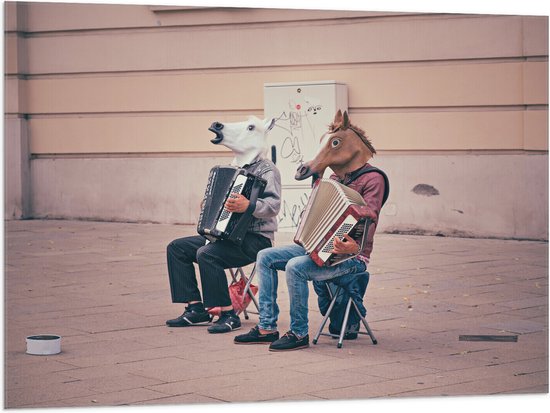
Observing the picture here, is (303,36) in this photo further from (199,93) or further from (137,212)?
(137,212)

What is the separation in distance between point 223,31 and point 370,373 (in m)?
6.62

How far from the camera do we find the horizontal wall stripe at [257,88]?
1134 cm

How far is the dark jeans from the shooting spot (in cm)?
761

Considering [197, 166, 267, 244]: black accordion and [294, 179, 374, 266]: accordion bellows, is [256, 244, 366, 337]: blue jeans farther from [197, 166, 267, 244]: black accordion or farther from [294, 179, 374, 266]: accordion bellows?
[197, 166, 267, 244]: black accordion

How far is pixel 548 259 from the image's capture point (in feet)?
33.8

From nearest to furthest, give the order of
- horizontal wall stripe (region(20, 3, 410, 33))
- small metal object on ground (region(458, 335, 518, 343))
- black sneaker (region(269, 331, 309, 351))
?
black sneaker (region(269, 331, 309, 351)) < small metal object on ground (region(458, 335, 518, 343)) < horizontal wall stripe (region(20, 3, 410, 33))

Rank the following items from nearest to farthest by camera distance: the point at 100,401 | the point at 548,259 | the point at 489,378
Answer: the point at 100,401 → the point at 489,378 → the point at 548,259

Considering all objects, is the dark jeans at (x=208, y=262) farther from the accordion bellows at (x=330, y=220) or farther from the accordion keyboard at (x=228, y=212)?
the accordion bellows at (x=330, y=220)

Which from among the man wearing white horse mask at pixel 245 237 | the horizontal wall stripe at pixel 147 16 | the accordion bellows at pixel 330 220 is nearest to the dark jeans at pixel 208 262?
the man wearing white horse mask at pixel 245 237

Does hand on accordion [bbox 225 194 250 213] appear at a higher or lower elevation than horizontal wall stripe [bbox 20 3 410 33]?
lower

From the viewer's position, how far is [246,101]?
12547mm

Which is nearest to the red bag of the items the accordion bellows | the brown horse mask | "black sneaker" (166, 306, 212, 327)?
"black sneaker" (166, 306, 212, 327)

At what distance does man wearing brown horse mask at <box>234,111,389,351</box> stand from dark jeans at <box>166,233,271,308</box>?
0.37m

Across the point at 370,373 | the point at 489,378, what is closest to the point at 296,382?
the point at 370,373
